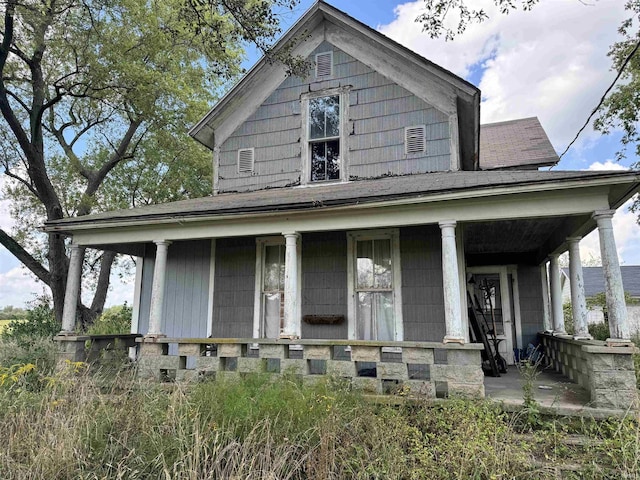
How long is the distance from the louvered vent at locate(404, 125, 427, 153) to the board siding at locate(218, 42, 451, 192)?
8cm

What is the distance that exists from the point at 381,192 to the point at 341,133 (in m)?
2.52

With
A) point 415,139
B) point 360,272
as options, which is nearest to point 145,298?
point 360,272

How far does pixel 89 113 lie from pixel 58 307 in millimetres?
8657

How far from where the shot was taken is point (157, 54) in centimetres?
1477

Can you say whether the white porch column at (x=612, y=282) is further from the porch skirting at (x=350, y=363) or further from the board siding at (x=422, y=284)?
the board siding at (x=422, y=284)

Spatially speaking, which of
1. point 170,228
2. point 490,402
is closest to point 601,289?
point 490,402

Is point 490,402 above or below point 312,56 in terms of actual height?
below

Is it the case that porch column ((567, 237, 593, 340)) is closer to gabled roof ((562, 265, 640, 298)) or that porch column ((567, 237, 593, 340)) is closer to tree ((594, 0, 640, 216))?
tree ((594, 0, 640, 216))

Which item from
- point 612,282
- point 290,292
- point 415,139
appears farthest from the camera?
point 415,139

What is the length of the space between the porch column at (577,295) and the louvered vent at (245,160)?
610 centimetres

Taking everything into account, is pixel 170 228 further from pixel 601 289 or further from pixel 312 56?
pixel 601 289

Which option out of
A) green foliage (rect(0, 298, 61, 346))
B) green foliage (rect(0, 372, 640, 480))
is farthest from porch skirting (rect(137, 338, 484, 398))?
green foliage (rect(0, 298, 61, 346))

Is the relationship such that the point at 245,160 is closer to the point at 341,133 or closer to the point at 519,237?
the point at 341,133

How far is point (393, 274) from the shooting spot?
23.0 feet
